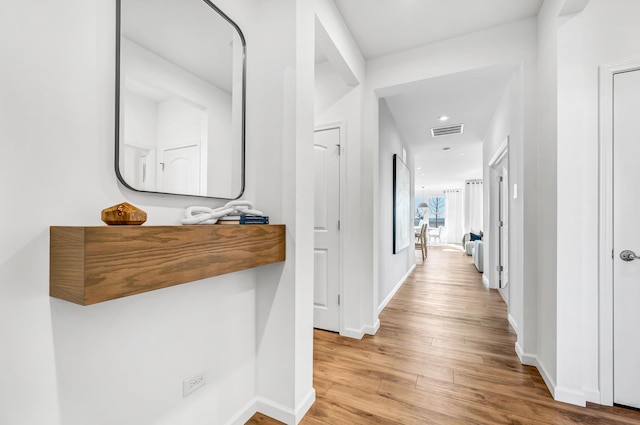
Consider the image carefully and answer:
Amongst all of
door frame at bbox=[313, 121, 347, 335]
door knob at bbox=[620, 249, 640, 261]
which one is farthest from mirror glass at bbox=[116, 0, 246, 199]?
door knob at bbox=[620, 249, 640, 261]

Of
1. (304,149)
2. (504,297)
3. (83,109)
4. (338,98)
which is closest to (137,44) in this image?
(83,109)

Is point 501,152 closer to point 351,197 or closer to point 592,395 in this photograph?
point 351,197

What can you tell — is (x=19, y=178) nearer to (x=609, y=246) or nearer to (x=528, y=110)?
(x=609, y=246)

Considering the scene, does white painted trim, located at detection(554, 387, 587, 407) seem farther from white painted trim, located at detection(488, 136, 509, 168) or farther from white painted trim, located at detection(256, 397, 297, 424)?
white painted trim, located at detection(488, 136, 509, 168)

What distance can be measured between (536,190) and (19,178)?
2.84 meters

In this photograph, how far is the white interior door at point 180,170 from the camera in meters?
1.17

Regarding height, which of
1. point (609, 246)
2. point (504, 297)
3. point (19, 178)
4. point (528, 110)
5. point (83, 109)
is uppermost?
point (528, 110)

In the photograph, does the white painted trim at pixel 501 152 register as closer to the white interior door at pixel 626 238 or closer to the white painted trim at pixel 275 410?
the white interior door at pixel 626 238

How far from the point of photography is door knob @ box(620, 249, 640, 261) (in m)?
1.61

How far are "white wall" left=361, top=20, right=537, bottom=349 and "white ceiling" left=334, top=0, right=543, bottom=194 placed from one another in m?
0.07

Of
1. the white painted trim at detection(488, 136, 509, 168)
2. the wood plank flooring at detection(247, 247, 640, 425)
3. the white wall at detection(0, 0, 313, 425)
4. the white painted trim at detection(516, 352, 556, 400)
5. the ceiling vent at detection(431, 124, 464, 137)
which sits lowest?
the wood plank flooring at detection(247, 247, 640, 425)

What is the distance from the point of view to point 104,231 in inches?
30.7

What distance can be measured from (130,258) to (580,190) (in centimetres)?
238

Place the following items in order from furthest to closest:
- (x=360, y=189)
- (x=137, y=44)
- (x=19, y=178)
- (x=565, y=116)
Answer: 1. (x=360, y=189)
2. (x=565, y=116)
3. (x=137, y=44)
4. (x=19, y=178)
